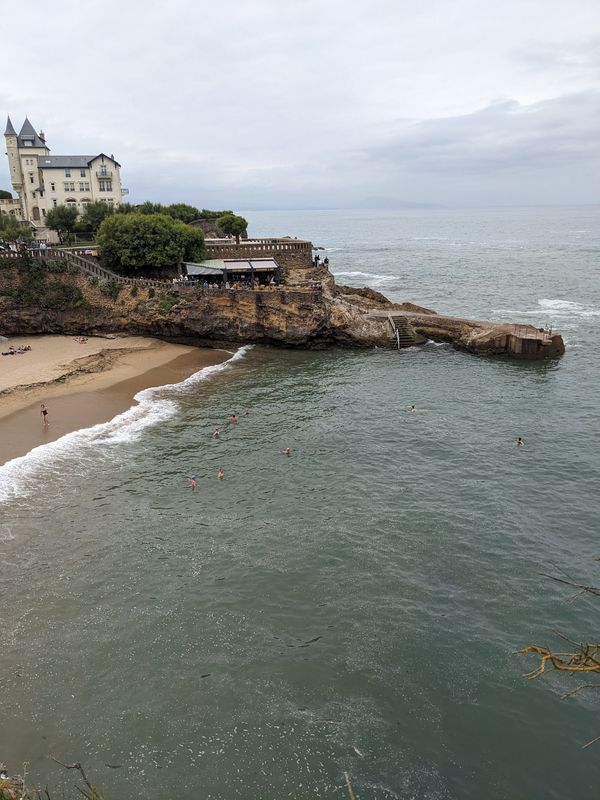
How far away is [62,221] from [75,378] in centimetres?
3746

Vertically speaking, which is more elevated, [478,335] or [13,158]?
[13,158]

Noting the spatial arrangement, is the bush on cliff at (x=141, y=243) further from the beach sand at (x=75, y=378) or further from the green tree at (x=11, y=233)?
the beach sand at (x=75, y=378)

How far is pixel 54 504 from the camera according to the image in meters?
26.9

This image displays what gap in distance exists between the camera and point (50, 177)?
78.8 meters

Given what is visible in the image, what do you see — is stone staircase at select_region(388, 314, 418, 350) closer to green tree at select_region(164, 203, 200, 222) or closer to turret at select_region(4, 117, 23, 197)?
green tree at select_region(164, 203, 200, 222)

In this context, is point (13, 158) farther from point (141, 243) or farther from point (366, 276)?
point (366, 276)

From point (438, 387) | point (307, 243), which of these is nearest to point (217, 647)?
point (438, 387)

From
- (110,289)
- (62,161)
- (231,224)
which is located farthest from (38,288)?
(62,161)

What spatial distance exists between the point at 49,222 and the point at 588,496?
228 feet

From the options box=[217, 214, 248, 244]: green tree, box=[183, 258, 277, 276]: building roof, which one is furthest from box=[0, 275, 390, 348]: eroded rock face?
box=[217, 214, 248, 244]: green tree

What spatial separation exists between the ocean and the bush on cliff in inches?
893

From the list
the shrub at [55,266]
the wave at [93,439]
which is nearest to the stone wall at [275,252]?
the shrub at [55,266]

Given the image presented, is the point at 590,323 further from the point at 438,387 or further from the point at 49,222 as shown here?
the point at 49,222

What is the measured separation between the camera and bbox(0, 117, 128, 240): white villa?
79.2 metres
